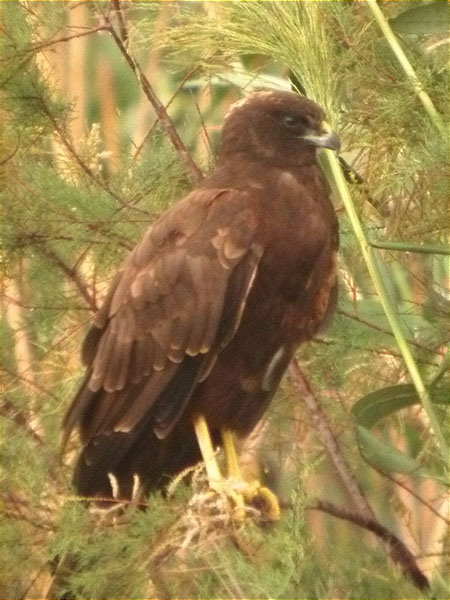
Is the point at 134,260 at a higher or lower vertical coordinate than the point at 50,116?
lower

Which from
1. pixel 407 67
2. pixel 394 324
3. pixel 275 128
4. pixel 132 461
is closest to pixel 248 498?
pixel 132 461

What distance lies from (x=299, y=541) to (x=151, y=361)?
0.87m

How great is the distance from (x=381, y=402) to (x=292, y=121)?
771mm

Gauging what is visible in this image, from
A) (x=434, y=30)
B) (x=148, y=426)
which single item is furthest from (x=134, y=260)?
(x=434, y=30)

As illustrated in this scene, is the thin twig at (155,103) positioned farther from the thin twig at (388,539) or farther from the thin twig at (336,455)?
the thin twig at (388,539)

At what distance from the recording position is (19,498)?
2.52 m

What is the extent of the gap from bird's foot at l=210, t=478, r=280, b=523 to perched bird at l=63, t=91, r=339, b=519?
0.01 m

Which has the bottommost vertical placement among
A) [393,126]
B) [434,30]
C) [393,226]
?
[393,226]

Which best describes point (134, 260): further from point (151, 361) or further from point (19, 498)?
point (19, 498)

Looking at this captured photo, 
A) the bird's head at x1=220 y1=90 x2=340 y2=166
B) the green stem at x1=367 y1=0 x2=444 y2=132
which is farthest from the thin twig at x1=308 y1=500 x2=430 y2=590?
the bird's head at x1=220 y1=90 x2=340 y2=166

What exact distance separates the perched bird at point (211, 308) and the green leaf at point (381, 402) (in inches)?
12.6

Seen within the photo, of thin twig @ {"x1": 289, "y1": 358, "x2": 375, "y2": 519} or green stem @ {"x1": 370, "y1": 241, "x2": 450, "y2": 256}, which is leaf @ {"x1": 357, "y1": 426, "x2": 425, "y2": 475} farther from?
green stem @ {"x1": 370, "y1": 241, "x2": 450, "y2": 256}

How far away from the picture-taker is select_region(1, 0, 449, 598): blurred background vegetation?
2.39 m

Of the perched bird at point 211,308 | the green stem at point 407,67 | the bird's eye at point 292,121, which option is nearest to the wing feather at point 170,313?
the perched bird at point 211,308
